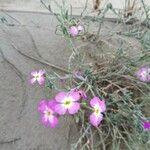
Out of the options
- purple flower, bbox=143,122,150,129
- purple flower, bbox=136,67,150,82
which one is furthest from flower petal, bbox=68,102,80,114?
purple flower, bbox=136,67,150,82

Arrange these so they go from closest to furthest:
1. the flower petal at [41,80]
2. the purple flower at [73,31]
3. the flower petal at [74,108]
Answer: the flower petal at [74,108]
the flower petal at [41,80]
the purple flower at [73,31]

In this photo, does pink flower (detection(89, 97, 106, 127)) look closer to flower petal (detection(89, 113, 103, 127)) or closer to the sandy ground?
flower petal (detection(89, 113, 103, 127))

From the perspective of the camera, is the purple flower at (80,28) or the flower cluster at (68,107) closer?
the flower cluster at (68,107)

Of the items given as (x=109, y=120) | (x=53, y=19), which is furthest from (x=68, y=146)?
(x=53, y=19)

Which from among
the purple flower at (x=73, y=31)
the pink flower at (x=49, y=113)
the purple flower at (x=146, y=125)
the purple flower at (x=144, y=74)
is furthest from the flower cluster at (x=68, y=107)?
the purple flower at (x=73, y=31)

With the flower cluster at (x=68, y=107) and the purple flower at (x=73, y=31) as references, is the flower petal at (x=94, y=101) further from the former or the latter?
the purple flower at (x=73, y=31)

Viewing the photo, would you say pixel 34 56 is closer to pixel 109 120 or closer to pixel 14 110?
pixel 14 110
